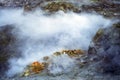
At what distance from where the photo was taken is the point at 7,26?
1582cm

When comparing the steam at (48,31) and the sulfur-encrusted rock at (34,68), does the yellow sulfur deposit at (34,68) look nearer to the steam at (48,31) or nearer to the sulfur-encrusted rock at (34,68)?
the sulfur-encrusted rock at (34,68)

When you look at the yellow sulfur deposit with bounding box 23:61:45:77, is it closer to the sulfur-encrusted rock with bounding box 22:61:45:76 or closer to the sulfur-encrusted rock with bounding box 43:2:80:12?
the sulfur-encrusted rock with bounding box 22:61:45:76

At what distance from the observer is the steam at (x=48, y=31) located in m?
12.7

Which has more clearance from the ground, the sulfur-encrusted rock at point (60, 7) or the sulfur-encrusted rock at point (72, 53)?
the sulfur-encrusted rock at point (60, 7)

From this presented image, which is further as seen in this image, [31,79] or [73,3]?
[73,3]

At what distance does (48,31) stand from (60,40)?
131 cm

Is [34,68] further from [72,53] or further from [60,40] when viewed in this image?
[60,40]

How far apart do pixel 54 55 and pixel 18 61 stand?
4.96ft

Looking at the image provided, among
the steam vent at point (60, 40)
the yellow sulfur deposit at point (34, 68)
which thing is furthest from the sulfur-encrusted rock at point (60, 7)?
the yellow sulfur deposit at point (34, 68)

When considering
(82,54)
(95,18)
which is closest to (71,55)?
(82,54)

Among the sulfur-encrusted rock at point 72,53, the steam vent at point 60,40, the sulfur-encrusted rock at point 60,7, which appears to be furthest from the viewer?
the sulfur-encrusted rock at point 60,7

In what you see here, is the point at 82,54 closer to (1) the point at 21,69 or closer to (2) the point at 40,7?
(1) the point at 21,69

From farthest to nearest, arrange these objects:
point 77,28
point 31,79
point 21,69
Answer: point 77,28 → point 21,69 → point 31,79

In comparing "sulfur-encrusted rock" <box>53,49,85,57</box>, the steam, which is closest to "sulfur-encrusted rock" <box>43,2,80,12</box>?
the steam
